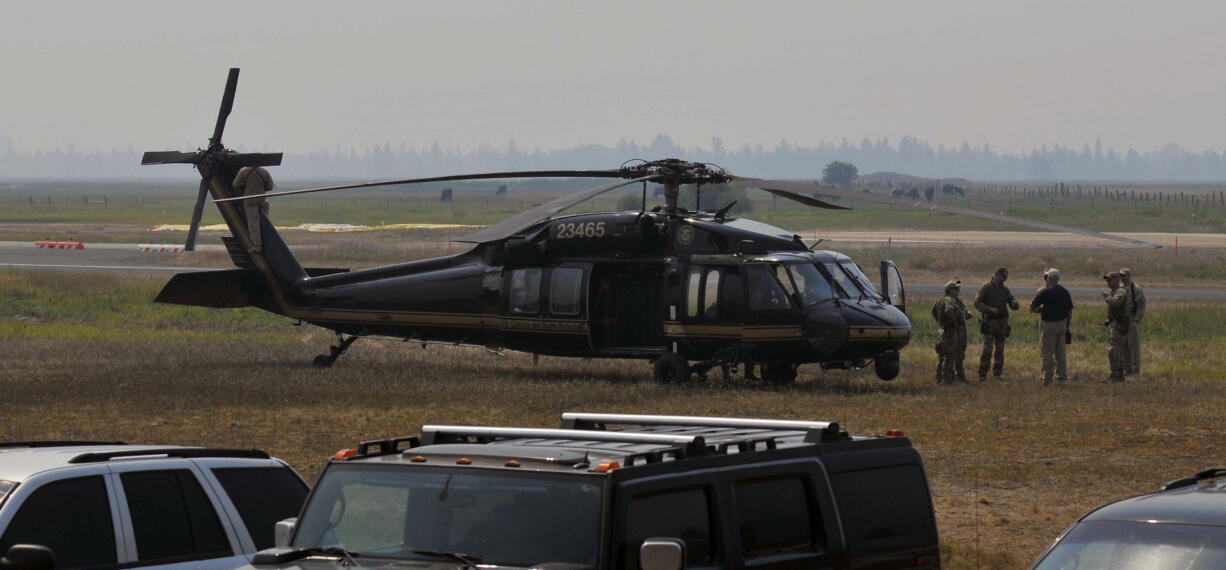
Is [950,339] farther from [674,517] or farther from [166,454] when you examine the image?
[674,517]

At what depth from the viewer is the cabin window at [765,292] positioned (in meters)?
21.4

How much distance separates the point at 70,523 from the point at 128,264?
55465mm

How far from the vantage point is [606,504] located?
602cm

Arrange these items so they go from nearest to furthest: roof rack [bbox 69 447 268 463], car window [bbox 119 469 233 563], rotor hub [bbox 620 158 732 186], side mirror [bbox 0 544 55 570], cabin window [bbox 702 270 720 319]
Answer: side mirror [bbox 0 544 55 570], car window [bbox 119 469 233 563], roof rack [bbox 69 447 268 463], rotor hub [bbox 620 158 732 186], cabin window [bbox 702 270 720 319]

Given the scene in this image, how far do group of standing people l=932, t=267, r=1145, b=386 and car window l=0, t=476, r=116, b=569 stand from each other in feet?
54.3

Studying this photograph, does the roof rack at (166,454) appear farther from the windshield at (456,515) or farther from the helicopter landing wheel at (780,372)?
the helicopter landing wheel at (780,372)

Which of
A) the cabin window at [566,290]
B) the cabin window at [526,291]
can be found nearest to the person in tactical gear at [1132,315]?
the cabin window at [566,290]

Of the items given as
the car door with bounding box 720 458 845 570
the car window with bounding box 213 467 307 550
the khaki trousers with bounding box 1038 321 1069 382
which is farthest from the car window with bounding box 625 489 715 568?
the khaki trousers with bounding box 1038 321 1069 382

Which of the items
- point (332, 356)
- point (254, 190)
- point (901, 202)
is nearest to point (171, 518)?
point (901, 202)

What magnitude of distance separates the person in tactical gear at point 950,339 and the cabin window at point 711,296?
3.18 m

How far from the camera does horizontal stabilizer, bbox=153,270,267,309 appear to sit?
1001 inches

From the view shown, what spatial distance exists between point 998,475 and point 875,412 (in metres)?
4.32

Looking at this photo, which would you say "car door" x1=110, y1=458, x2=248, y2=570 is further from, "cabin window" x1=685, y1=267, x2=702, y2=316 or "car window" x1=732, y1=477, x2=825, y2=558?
"cabin window" x1=685, y1=267, x2=702, y2=316

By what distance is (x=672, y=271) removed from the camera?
72.1ft
